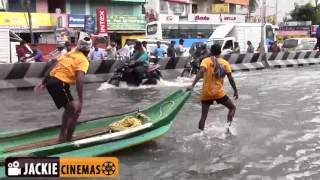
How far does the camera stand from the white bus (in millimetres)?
42906

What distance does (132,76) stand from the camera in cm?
1795

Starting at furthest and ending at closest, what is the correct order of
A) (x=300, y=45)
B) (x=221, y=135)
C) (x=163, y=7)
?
(x=163, y=7), (x=300, y=45), (x=221, y=135)

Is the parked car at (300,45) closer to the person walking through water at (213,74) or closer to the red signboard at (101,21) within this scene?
the red signboard at (101,21)

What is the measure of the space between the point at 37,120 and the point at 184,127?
323 centimetres

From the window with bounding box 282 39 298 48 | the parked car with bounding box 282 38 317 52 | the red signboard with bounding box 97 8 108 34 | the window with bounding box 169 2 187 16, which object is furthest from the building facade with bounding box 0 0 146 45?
the parked car with bounding box 282 38 317 52

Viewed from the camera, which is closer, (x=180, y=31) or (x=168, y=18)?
(x=180, y=31)

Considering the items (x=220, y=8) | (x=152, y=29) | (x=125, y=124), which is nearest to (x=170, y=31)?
(x=152, y=29)

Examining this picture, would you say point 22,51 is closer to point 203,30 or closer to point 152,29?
point 152,29

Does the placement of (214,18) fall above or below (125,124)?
above

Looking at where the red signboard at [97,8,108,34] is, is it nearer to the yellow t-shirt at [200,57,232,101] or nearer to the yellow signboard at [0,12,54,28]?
the yellow signboard at [0,12,54,28]

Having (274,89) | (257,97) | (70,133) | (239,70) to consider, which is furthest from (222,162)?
(239,70)

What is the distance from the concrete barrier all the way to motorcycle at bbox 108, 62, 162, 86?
1.87 metres

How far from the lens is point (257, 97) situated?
1467 centimetres

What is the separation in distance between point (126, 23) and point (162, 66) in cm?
2530
